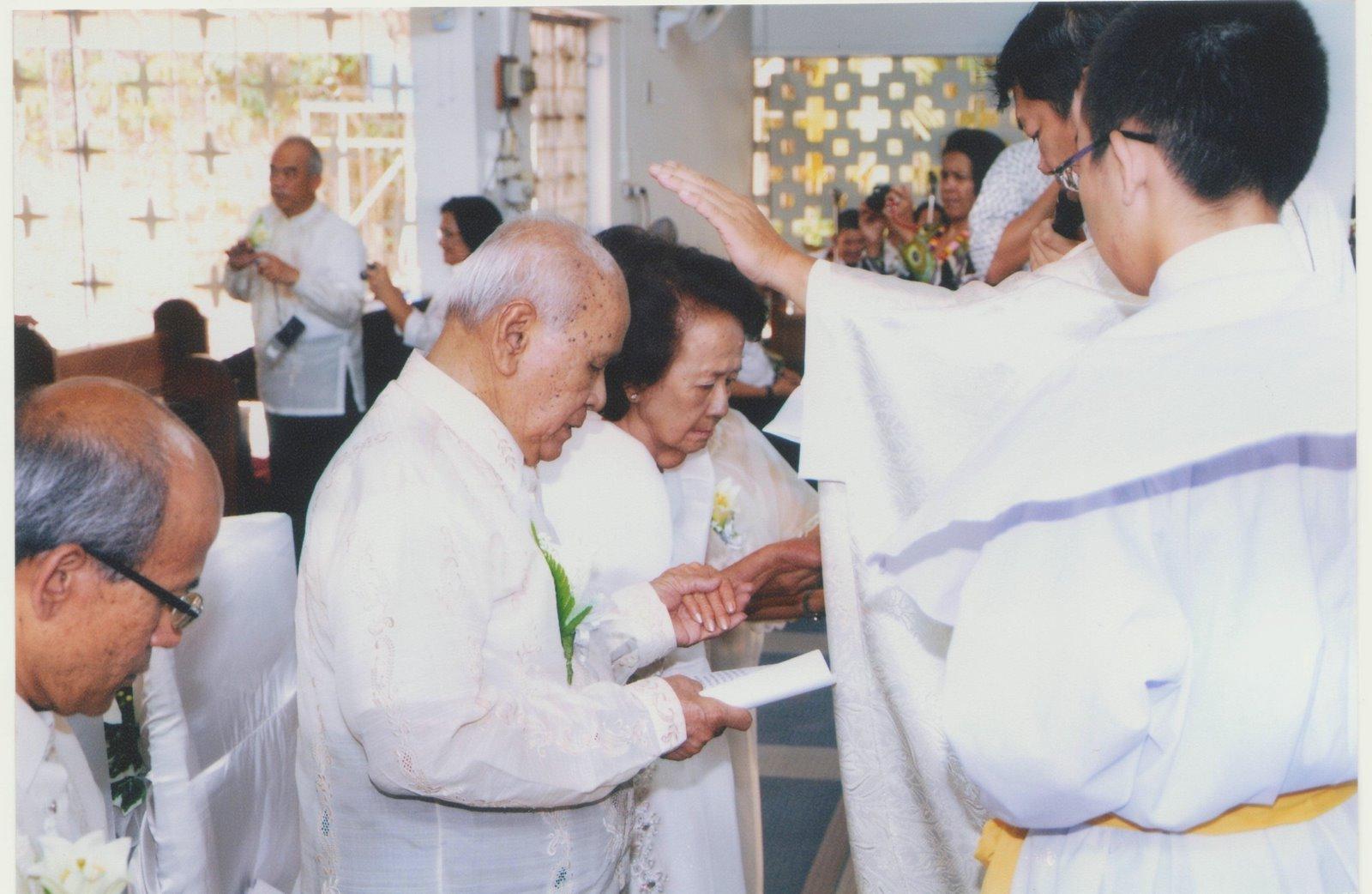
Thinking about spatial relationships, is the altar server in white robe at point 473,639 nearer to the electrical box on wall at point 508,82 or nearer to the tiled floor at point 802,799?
the tiled floor at point 802,799

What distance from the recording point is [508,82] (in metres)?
7.12

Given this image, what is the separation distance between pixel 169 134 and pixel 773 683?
5.19 meters

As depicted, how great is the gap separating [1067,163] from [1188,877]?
67 centimetres

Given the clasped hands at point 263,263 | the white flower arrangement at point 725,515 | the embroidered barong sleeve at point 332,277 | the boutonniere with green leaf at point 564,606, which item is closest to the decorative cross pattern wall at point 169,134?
the clasped hands at point 263,263

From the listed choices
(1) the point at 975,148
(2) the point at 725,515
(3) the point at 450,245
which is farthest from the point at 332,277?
(2) the point at 725,515

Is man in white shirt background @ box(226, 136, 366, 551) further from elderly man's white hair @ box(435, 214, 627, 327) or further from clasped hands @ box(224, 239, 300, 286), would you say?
elderly man's white hair @ box(435, 214, 627, 327)

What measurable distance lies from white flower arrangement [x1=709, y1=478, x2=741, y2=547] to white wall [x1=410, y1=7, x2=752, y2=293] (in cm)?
455

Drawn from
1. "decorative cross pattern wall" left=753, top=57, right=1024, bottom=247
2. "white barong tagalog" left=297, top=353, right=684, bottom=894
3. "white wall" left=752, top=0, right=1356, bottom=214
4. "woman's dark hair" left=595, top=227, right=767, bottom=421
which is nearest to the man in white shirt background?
"woman's dark hair" left=595, top=227, right=767, bottom=421

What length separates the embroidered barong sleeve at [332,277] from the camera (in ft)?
18.0

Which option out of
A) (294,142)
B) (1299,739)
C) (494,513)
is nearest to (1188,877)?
(1299,739)

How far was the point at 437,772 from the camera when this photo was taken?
146 cm

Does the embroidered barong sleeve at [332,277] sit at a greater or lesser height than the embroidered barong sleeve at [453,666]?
greater

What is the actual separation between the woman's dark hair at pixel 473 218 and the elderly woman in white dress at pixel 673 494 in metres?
3.46

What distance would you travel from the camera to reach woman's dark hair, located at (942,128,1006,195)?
6.04 meters
